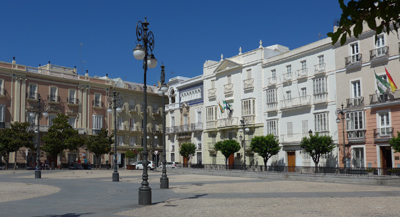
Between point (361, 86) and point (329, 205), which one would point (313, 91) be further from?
point (329, 205)

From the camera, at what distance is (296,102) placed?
39781 mm

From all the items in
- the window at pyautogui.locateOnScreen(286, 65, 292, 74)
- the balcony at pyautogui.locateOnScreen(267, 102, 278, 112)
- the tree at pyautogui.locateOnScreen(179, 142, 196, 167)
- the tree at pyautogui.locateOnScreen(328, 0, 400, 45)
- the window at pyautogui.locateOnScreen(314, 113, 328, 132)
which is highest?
the window at pyautogui.locateOnScreen(286, 65, 292, 74)

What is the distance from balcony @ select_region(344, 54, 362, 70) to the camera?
112 feet

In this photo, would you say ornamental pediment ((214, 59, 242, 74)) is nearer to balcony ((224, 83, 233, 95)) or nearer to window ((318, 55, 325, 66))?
balcony ((224, 83, 233, 95))

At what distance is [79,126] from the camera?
2222 inches

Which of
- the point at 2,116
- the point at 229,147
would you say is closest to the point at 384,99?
the point at 229,147

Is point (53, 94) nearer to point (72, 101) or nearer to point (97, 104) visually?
point (72, 101)

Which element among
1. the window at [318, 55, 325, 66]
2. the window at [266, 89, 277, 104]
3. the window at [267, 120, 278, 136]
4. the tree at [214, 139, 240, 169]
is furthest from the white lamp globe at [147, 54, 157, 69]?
the window at [266, 89, 277, 104]

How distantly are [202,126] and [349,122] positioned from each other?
Result: 863 inches

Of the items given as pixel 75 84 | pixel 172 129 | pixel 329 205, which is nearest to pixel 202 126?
pixel 172 129

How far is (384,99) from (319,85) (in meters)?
6.81

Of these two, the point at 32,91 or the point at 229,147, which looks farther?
the point at 32,91

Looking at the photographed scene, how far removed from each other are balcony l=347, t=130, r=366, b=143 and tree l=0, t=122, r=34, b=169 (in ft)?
109

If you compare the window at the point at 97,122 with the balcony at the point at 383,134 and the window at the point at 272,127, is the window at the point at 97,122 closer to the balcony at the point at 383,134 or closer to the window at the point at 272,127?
the window at the point at 272,127
